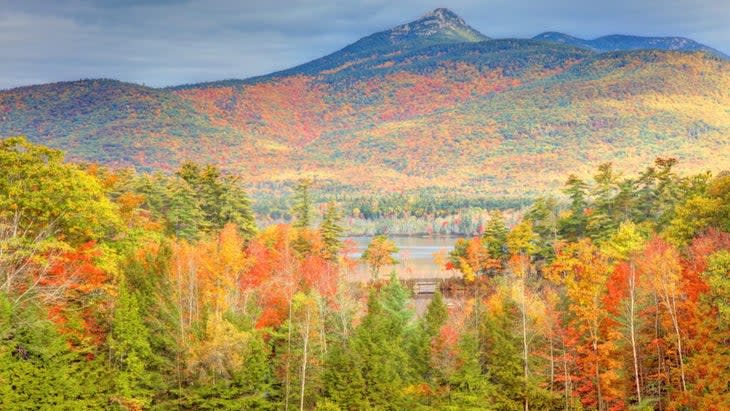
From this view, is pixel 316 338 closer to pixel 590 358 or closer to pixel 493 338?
pixel 493 338

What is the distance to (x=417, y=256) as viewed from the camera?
14162 centimetres

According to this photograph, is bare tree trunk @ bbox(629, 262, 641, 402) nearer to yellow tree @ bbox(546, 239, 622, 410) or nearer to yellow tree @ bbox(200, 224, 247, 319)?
yellow tree @ bbox(546, 239, 622, 410)

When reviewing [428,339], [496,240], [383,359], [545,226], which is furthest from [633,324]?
[496,240]

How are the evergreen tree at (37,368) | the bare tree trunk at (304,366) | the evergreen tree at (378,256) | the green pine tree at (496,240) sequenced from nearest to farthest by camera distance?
Result: the evergreen tree at (37,368) < the bare tree trunk at (304,366) < the green pine tree at (496,240) < the evergreen tree at (378,256)

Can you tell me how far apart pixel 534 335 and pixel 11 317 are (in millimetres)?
29783

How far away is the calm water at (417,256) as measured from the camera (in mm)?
109500

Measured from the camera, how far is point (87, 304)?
54.2 metres

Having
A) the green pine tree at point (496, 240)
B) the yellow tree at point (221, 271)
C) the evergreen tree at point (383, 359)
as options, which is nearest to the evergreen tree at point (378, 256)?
the green pine tree at point (496, 240)

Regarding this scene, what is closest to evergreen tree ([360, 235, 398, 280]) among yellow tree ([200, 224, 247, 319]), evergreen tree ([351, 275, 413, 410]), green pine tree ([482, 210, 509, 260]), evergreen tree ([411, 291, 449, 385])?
green pine tree ([482, 210, 509, 260])

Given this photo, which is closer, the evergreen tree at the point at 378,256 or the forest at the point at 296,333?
the forest at the point at 296,333

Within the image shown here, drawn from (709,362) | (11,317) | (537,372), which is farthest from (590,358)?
(11,317)

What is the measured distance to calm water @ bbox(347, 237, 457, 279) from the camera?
109500 mm

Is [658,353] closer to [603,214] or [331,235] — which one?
[603,214]

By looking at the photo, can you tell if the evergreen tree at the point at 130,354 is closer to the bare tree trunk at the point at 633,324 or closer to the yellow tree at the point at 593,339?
the yellow tree at the point at 593,339
